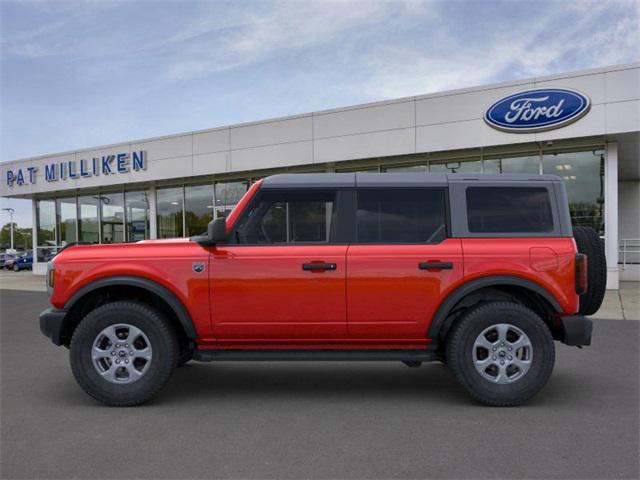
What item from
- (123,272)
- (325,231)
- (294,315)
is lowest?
(294,315)

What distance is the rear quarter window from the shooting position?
175 inches

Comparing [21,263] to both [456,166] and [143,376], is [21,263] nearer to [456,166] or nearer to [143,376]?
[456,166]

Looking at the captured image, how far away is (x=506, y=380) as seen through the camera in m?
4.27

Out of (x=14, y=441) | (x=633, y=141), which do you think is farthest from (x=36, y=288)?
(x=633, y=141)

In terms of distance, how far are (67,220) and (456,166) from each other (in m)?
17.7

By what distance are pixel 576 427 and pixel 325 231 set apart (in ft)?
7.83

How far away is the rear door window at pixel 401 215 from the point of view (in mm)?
4457

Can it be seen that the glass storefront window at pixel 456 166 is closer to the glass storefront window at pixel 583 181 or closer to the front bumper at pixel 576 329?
the glass storefront window at pixel 583 181

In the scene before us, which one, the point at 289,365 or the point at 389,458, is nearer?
the point at 389,458

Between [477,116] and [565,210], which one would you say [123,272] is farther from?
[477,116]

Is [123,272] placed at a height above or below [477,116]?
below

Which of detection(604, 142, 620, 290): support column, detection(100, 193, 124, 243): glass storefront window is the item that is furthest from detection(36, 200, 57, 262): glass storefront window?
detection(604, 142, 620, 290): support column

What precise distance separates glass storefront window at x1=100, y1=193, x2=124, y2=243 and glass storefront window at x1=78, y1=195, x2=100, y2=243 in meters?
0.39

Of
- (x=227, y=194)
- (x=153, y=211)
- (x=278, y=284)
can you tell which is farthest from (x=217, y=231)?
(x=153, y=211)
